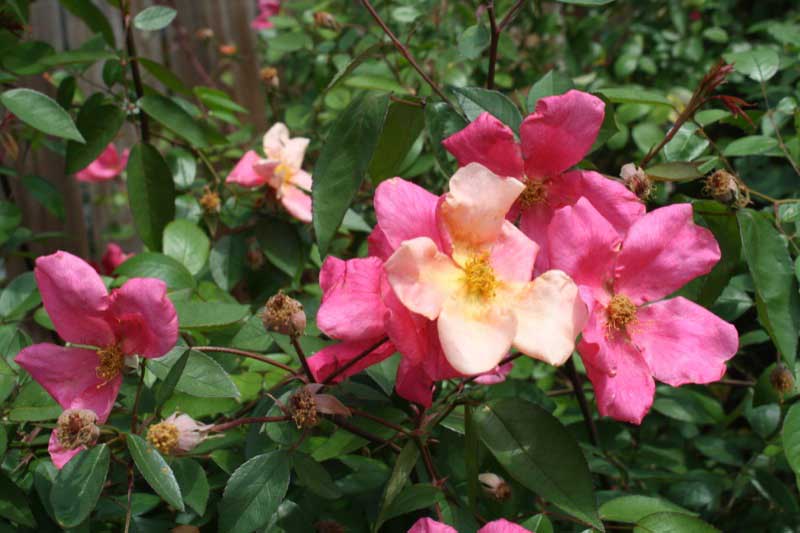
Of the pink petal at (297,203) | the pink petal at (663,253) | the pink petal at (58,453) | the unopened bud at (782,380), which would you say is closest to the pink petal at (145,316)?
the pink petal at (58,453)

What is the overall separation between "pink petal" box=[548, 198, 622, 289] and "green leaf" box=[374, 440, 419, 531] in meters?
0.23

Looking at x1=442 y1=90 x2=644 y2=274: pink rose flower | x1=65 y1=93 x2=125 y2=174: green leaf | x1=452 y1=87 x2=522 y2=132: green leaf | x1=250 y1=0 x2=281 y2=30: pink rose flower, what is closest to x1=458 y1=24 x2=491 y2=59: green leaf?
x1=452 y1=87 x2=522 y2=132: green leaf

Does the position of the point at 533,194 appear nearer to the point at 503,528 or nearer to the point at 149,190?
the point at 503,528

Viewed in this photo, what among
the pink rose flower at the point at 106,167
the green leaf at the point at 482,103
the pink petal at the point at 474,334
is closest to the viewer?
the pink petal at the point at 474,334

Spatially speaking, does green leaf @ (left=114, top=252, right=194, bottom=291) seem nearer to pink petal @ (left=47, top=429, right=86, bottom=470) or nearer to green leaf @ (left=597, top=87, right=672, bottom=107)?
pink petal @ (left=47, top=429, right=86, bottom=470)

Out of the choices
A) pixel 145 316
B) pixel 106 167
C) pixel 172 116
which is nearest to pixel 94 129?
pixel 172 116

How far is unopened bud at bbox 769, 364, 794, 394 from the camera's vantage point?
991 millimetres

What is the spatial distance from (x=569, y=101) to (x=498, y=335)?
0.73 ft

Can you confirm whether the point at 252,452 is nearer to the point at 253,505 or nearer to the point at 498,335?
the point at 253,505

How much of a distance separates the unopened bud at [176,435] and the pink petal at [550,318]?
1.03ft

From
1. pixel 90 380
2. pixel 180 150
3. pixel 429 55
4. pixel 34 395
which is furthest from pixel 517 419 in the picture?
pixel 429 55

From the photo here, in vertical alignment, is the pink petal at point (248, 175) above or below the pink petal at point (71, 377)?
below

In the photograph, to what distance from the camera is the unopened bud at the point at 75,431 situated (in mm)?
669

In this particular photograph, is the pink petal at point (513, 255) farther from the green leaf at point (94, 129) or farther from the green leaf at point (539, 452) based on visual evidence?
the green leaf at point (94, 129)
